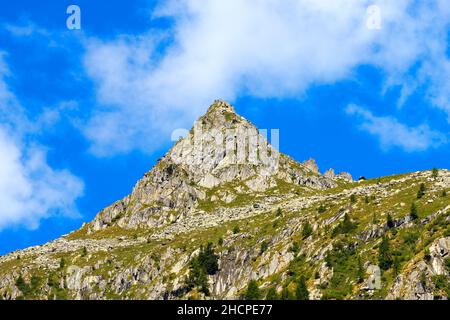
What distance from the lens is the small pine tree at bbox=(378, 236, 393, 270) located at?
151 meters

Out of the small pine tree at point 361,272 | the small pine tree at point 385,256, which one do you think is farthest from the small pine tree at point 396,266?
the small pine tree at point 361,272

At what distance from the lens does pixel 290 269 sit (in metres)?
183

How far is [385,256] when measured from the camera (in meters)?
154

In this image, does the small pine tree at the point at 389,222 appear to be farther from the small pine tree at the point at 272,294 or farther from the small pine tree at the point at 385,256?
the small pine tree at the point at 272,294

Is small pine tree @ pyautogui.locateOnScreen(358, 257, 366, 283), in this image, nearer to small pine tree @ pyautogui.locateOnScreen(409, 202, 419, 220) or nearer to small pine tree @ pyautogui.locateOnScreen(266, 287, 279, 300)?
small pine tree @ pyautogui.locateOnScreen(266, 287, 279, 300)

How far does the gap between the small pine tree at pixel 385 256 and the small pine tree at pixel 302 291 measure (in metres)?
19.2

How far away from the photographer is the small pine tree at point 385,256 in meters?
151

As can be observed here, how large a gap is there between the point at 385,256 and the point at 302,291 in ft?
72.6

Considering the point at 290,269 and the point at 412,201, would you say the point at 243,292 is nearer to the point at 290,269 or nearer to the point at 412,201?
the point at 290,269

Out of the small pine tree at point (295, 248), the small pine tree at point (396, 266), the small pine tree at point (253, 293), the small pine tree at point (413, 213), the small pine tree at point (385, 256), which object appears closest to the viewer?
the small pine tree at point (396, 266)

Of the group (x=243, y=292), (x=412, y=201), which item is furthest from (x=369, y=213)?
(x=243, y=292)

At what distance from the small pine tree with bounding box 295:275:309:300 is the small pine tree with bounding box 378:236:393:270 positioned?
19162 mm
